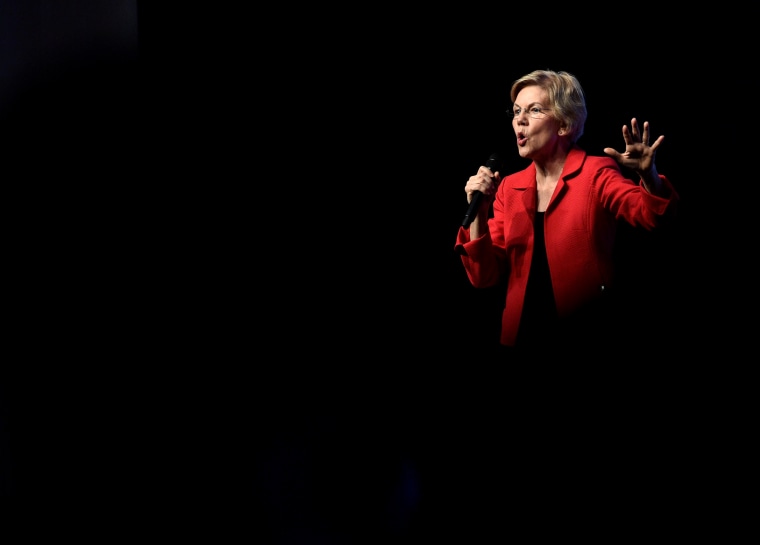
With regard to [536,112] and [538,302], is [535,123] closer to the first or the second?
[536,112]

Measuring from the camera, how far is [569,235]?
1816mm

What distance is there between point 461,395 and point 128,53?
139 cm

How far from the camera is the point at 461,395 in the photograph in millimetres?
2289

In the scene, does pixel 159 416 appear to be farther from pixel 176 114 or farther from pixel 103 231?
pixel 176 114

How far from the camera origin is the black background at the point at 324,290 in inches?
74.3

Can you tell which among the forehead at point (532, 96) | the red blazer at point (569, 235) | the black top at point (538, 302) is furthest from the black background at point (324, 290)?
the forehead at point (532, 96)

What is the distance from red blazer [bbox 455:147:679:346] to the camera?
1794 mm

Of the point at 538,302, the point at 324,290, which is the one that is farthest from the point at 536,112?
the point at 324,290

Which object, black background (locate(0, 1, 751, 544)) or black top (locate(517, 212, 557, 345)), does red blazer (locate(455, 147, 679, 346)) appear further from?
black background (locate(0, 1, 751, 544))

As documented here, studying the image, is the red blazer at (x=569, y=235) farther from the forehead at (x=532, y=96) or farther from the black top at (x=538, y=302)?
the forehead at (x=532, y=96)

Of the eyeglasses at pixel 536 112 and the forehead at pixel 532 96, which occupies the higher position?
the forehead at pixel 532 96

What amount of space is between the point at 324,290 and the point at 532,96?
89cm

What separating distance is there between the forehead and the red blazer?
16 cm

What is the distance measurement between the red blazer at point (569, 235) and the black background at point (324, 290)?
0.67 feet
